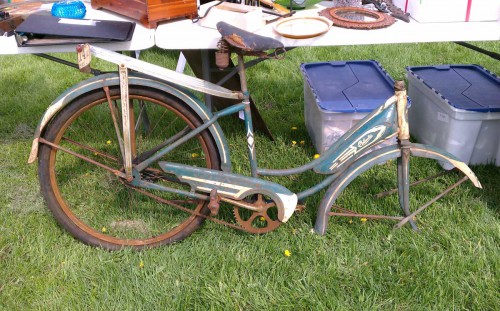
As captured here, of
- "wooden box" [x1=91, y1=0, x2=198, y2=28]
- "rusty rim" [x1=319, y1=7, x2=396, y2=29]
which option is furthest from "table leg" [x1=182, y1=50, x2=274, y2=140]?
"rusty rim" [x1=319, y1=7, x2=396, y2=29]

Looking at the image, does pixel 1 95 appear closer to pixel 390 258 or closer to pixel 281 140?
pixel 281 140

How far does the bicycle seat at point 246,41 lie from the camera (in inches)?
83.7

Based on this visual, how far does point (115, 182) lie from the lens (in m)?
3.14

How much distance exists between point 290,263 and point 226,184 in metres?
0.51

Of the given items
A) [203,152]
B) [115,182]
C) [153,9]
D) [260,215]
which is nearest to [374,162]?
[260,215]

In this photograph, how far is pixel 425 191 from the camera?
9.78 ft

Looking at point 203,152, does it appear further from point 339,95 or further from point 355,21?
point 339,95

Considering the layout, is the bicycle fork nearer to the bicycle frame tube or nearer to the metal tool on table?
the bicycle frame tube

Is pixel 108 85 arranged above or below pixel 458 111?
above

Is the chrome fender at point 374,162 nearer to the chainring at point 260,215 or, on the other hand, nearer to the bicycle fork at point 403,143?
the bicycle fork at point 403,143

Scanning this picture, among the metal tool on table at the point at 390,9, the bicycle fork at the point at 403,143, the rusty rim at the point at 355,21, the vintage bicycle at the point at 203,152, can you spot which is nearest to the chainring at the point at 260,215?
the vintage bicycle at the point at 203,152

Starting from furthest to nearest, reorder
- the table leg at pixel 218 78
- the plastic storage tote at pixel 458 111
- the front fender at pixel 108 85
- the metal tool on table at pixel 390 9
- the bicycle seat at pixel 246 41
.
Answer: the table leg at pixel 218 78 < the plastic storage tote at pixel 458 111 < the metal tool on table at pixel 390 9 < the front fender at pixel 108 85 < the bicycle seat at pixel 246 41

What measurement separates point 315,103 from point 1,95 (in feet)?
9.67

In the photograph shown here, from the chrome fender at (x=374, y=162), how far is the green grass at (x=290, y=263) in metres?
0.23
